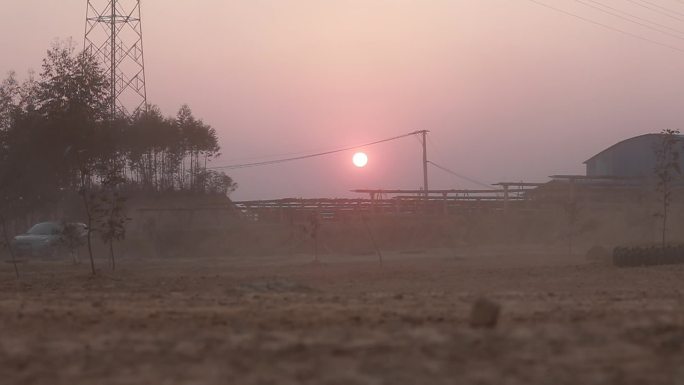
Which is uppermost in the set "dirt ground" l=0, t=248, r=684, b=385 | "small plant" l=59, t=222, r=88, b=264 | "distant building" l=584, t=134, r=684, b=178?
"distant building" l=584, t=134, r=684, b=178

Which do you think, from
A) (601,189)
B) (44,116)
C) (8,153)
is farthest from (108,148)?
(601,189)

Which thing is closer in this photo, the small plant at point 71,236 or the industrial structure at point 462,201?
the small plant at point 71,236

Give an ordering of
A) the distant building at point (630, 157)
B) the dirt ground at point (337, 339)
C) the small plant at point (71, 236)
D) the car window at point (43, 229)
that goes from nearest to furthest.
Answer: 1. the dirt ground at point (337, 339)
2. the small plant at point (71, 236)
3. the car window at point (43, 229)
4. the distant building at point (630, 157)

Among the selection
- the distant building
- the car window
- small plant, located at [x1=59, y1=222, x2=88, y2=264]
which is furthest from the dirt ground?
the distant building

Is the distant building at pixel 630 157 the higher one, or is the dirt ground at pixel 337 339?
the distant building at pixel 630 157

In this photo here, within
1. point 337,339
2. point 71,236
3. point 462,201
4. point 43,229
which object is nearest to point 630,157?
point 462,201

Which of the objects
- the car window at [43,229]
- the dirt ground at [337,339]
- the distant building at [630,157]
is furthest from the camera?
the distant building at [630,157]

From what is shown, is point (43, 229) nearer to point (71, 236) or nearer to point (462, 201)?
point (71, 236)

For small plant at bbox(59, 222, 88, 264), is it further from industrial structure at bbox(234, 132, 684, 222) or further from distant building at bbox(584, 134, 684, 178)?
distant building at bbox(584, 134, 684, 178)

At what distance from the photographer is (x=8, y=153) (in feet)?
162

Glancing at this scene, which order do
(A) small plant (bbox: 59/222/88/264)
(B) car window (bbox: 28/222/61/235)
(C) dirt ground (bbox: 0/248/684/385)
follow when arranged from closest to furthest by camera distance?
(C) dirt ground (bbox: 0/248/684/385) → (A) small plant (bbox: 59/222/88/264) → (B) car window (bbox: 28/222/61/235)

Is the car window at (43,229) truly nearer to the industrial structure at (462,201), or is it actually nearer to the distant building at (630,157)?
the industrial structure at (462,201)

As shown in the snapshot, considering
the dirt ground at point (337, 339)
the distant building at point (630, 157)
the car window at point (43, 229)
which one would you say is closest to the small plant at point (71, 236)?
the car window at point (43, 229)

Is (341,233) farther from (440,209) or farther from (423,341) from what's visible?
(423,341)
